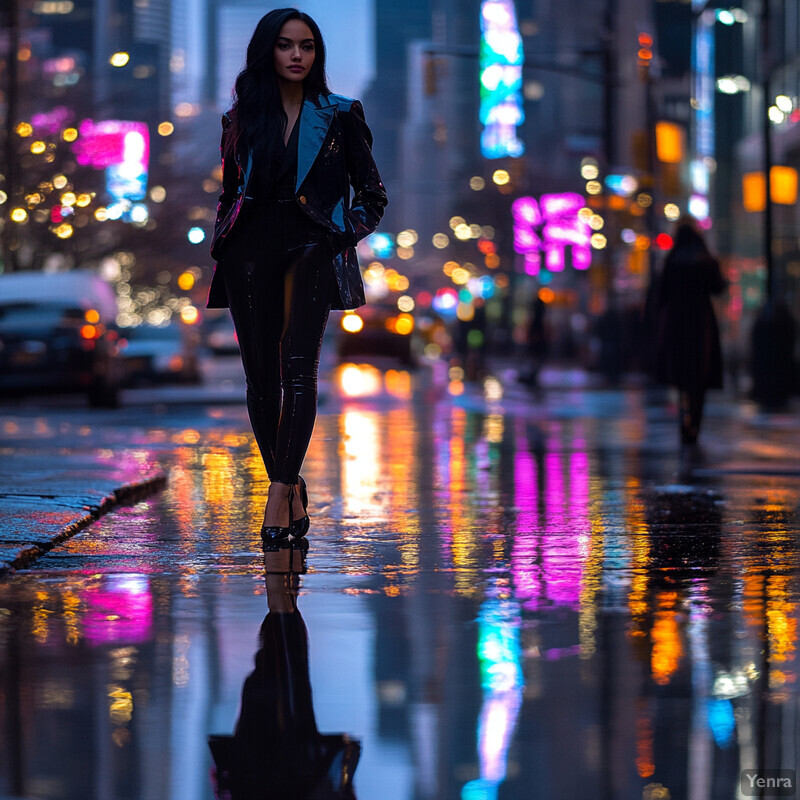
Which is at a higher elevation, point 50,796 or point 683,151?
point 683,151

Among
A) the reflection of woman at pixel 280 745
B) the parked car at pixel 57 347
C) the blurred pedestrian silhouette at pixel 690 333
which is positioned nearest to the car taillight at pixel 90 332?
the parked car at pixel 57 347

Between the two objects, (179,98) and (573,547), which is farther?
(179,98)

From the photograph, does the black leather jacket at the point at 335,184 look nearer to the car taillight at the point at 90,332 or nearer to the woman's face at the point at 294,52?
the woman's face at the point at 294,52

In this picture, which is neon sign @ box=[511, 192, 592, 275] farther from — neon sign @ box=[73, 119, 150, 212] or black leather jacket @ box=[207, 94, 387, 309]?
black leather jacket @ box=[207, 94, 387, 309]

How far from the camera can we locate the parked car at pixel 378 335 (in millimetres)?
50156

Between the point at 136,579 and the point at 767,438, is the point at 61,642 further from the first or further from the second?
the point at 767,438

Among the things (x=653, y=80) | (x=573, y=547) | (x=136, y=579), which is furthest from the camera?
(x=653, y=80)

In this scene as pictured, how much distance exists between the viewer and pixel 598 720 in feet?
13.3

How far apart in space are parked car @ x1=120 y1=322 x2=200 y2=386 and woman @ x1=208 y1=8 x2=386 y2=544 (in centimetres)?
2730

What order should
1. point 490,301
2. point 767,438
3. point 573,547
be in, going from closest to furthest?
1. point 573,547
2. point 767,438
3. point 490,301

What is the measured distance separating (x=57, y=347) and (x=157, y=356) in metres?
11.4

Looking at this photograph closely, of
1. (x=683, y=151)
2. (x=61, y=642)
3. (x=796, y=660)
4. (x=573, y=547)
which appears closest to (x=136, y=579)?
(x=61, y=642)

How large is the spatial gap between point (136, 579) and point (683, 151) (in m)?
61.4

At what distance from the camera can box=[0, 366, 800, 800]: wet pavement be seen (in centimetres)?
368
